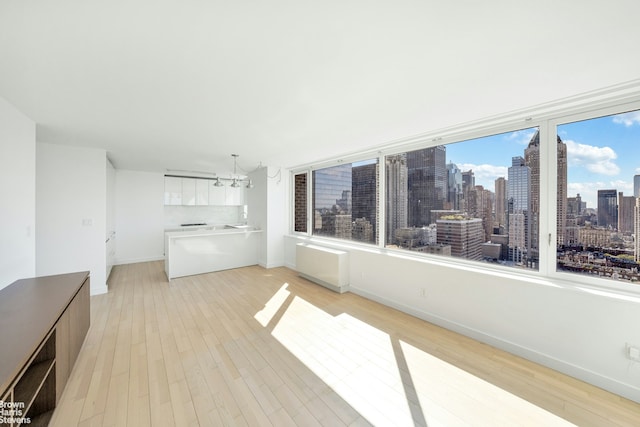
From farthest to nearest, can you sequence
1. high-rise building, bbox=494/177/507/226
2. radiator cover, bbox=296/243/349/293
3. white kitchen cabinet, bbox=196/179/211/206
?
1. white kitchen cabinet, bbox=196/179/211/206
2. radiator cover, bbox=296/243/349/293
3. high-rise building, bbox=494/177/507/226

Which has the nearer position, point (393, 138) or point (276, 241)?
point (393, 138)

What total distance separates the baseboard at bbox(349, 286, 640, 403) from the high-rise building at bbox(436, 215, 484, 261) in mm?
863

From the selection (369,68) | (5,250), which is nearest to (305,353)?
(369,68)

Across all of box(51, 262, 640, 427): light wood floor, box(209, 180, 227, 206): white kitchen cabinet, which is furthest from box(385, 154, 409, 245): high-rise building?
box(209, 180, 227, 206): white kitchen cabinet

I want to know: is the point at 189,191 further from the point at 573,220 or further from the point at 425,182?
the point at 573,220

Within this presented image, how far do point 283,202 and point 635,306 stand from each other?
5.35 meters

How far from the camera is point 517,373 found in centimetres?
209

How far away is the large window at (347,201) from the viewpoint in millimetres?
4156

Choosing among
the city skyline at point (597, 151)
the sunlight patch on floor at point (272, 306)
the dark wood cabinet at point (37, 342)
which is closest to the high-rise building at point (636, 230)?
the city skyline at point (597, 151)

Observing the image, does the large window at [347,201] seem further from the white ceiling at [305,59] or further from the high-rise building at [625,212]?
the high-rise building at [625,212]

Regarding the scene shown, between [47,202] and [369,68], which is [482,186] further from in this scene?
[47,202]

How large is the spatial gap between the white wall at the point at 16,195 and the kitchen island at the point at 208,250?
7.14ft

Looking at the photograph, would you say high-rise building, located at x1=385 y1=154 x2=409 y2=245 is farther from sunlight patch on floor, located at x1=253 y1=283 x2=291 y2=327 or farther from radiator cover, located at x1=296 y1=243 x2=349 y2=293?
sunlight patch on floor, located at x1=253 y1=283 x2=291 y2=327

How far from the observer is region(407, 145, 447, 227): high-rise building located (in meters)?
3.21
